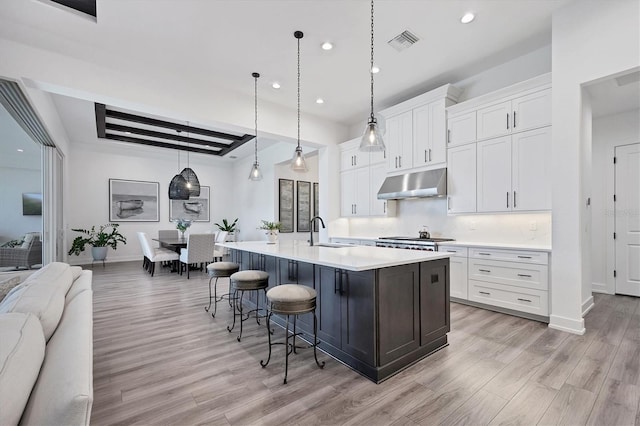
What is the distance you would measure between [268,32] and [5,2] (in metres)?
2.47

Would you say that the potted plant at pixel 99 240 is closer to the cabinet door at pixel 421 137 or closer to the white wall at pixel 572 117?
the cabinet door at pixel 421 137

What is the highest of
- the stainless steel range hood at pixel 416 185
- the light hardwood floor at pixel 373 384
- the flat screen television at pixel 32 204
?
the stainless steel range hood at pixel 416 185

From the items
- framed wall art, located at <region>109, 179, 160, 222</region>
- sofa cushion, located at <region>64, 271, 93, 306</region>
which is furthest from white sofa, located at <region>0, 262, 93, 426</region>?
framed wall art, located at <region>109, 179, 160, 222</region>

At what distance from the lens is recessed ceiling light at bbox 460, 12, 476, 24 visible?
3051mm

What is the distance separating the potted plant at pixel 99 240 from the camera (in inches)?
291

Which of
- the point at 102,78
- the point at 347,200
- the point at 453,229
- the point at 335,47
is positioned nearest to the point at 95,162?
the point at 102,78

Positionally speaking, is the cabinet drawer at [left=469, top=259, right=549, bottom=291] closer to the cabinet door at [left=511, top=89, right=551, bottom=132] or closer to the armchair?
the cabinet door at [left=511, top=89, right=551, bottom=132]

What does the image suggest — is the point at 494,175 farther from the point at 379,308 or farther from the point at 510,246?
the point at 379,308

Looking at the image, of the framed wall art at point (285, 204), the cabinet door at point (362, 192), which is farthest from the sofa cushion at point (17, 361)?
the framed wall art at point (285, 204)

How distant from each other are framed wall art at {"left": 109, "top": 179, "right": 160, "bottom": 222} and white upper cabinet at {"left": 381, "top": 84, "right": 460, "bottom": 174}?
7274 mm

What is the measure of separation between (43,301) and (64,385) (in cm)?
78

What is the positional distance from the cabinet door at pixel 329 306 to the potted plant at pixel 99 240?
7.48 meters

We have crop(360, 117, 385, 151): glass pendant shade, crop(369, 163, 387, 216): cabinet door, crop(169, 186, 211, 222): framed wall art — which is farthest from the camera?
crop(169, 186, 211, 222): framed wall art

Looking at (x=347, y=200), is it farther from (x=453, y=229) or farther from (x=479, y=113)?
(x=479, y=113)
